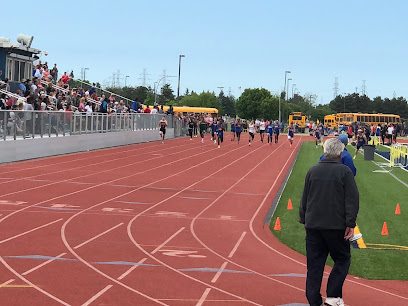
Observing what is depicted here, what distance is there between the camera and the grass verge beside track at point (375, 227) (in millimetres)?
11584

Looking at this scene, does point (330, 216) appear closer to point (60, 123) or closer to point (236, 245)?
point (236, 245)

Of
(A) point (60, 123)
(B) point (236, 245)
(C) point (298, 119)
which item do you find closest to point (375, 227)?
(B) point (236, 245)

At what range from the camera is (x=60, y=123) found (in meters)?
35.3

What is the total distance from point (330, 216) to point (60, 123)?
93.9ft

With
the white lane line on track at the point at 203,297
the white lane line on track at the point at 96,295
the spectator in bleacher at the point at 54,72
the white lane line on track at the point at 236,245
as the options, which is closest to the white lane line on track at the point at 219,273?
the white lane line on track at the point at 203,297

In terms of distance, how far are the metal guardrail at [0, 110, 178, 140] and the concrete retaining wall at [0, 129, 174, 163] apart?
0.22 m

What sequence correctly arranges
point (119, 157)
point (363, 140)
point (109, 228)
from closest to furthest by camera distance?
point (109, 228) < point (119, 157) < point (363, 140)

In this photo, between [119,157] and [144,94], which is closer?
[119,157]

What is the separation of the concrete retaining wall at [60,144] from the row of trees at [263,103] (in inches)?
4019

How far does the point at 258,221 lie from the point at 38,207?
4624mm

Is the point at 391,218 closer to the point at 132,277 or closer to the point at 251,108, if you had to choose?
the point at 132,277

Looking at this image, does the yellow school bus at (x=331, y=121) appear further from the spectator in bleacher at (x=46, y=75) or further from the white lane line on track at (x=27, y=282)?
the white lane line on track at (x=27, y=282)

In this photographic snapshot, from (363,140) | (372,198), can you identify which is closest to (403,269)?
(372,198)

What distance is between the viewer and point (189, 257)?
11.7 meters
